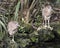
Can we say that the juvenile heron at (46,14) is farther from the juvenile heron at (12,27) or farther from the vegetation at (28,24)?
the juvenile heron at (12,27)

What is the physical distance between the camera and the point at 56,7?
3379mm

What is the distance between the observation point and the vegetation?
2924mm

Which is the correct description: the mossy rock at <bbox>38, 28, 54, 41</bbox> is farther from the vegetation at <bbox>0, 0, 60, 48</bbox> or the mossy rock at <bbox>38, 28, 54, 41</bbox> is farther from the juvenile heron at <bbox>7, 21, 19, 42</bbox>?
the juvenile heron at <bbox>7, 21, 19, 42</bbox>

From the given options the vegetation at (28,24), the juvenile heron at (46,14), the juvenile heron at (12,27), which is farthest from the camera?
the juvenile heron at (46,14)

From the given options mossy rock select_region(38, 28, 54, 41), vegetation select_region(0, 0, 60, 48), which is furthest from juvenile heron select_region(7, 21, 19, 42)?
mossy rock select_region(38, 28, 54, 41)

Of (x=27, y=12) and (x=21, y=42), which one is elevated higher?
(x=27, y=12)

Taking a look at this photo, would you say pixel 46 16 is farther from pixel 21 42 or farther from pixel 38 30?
pixel 21 42

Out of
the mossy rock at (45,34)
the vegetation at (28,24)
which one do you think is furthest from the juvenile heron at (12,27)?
the mossy rock at (45,34)

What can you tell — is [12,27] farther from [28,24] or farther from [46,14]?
[46,14]

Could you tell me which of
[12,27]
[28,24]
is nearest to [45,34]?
[28,24]

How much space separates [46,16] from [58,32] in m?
0.27

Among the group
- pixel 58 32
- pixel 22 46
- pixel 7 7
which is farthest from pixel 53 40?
pixel 7 7

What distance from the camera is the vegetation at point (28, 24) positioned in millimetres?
2924

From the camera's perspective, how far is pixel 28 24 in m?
3.07
